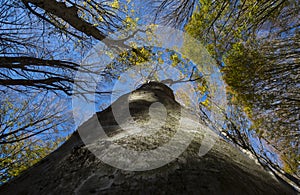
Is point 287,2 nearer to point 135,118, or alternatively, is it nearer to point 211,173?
point 135,118

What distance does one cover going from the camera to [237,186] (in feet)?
1.72

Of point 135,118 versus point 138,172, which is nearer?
point 138,172

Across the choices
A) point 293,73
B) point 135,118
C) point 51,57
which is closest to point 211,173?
point 135,118

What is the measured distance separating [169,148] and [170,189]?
0.22 m

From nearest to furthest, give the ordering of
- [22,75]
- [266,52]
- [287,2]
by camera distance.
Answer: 1. [287,2]
2. [22,75]
3. [266,52]

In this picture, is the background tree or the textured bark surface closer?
the textured bark surface

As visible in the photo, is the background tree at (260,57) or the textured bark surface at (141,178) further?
the background tree at (260,57)

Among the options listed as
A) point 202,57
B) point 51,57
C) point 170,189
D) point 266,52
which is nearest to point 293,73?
point 266,52

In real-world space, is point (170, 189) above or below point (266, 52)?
below

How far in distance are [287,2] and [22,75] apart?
5964 millimetres

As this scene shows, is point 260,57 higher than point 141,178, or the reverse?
point 260,57

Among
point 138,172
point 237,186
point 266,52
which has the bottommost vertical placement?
point 237,186

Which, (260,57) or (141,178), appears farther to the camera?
(260,57)

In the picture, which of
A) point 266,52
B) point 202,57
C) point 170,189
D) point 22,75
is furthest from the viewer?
point 202,57
